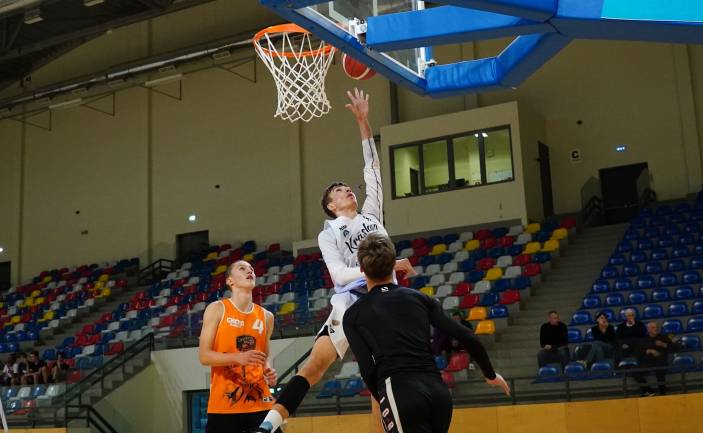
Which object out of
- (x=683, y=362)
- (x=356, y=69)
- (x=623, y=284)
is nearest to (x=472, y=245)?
(x=623, y=284)

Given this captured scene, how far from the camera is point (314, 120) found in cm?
2486

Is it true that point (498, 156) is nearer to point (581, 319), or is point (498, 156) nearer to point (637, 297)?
point (637, 297)

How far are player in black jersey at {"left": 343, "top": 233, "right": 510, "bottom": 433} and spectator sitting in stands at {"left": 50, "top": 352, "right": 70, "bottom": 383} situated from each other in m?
13.6

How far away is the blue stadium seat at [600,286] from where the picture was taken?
52.2 feet

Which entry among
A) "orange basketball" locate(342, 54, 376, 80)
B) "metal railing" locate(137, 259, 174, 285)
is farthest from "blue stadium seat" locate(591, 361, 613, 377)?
"metal railing" locate(137, 259, 174, 285)

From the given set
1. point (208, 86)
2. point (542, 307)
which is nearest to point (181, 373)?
point (542, 307)

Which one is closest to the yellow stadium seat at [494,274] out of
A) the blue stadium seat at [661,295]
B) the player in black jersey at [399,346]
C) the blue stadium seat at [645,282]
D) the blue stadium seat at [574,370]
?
the blue stadium seat at [645,282]

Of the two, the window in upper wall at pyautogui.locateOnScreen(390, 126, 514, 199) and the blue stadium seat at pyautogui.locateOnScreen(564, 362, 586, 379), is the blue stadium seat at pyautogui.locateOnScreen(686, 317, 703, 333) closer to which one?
the blue stadium seat at pyautogui.locateOnScreen(564, 362, 586, 379)

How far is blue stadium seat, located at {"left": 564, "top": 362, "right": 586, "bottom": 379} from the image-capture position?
1168 cm

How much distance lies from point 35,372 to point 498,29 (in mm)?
14781

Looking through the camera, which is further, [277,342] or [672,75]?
[672,75]

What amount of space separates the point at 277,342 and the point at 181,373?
247 cm

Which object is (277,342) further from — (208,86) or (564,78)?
(208,86)

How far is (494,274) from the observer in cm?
1795
